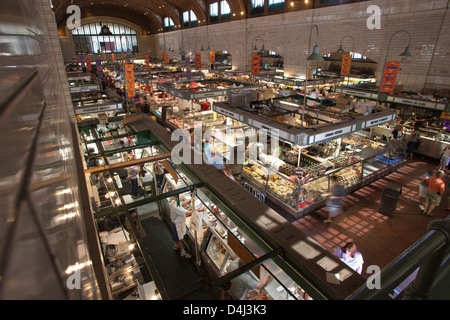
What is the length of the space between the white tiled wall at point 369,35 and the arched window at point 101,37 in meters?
26.7

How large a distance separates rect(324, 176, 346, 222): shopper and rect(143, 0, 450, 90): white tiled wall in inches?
338

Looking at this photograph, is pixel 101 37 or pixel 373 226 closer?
pixel 373 226

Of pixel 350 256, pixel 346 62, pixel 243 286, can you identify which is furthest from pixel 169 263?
pixel 346 62

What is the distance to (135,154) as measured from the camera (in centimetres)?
928

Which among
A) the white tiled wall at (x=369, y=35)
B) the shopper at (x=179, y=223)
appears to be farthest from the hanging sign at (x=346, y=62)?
the shopper at (x=179, y=223)

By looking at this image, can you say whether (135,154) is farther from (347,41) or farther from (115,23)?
(115,23)

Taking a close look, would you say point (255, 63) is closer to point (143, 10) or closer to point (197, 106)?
point (197, 106)

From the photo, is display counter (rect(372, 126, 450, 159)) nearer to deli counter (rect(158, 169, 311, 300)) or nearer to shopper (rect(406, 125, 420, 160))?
shopper (rect(406, 125, 420, 160))

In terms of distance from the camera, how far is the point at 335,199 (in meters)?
8.00

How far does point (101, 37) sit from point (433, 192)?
4753cm

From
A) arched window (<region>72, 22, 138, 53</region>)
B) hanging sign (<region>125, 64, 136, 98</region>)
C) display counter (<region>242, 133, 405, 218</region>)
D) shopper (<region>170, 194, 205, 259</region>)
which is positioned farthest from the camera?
arched window (<region>72, 22, 138, 53</region>)

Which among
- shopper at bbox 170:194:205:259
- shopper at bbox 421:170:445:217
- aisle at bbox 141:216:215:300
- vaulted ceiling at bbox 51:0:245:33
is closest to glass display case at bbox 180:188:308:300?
shopper at bbox 170:194:205:259

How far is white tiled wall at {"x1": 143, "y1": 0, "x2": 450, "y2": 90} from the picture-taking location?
12.3m
